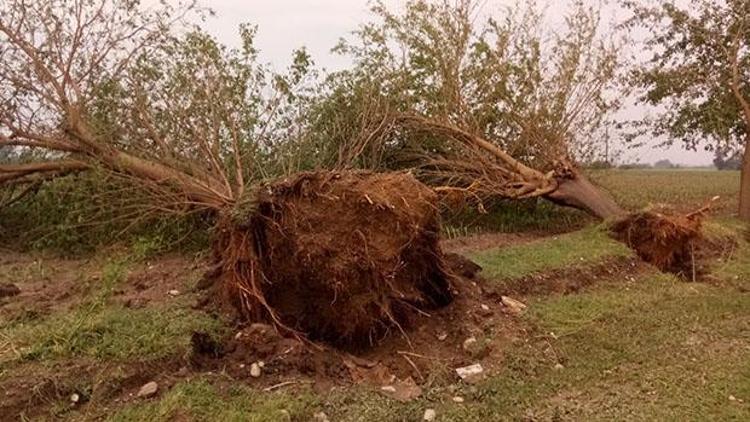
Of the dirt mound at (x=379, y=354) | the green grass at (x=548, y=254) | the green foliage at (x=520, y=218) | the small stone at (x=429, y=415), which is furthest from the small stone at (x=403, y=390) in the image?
the green foliage at (x=520, y=218)

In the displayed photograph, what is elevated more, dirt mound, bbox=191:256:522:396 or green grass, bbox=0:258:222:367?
green grass, bbox=0:258:222:367

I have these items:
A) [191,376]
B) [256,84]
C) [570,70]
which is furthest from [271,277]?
[570,70]

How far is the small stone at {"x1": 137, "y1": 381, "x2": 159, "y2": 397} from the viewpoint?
3.72 meters

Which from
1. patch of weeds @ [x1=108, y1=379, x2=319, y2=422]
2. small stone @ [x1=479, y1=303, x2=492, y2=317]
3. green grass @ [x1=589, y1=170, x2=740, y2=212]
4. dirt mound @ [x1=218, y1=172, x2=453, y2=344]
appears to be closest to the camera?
patch of weeds @ [x1=108, y1=379, x2=319, y2=422]

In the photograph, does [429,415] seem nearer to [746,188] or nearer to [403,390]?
[403,390]

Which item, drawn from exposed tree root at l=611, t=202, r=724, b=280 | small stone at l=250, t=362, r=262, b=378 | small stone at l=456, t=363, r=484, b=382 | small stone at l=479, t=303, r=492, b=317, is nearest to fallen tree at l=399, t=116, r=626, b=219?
exposed tree root at l=611, t=202, r=724, b=280

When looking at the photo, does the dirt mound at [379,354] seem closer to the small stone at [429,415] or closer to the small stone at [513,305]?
the small stone at [513,305]

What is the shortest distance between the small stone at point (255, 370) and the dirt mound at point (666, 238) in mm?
4939

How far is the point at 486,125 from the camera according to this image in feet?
31.4

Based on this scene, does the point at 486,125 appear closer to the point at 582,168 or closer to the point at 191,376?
the point at 582,168

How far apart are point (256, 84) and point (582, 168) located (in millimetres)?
5105

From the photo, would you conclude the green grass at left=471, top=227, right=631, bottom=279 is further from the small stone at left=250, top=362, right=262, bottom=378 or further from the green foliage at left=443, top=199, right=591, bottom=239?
the small stone at left=250, top=362, right=262, bottom=378

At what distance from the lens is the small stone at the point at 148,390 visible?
12.2ft

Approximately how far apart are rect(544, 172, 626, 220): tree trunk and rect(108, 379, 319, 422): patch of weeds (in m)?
6.26
